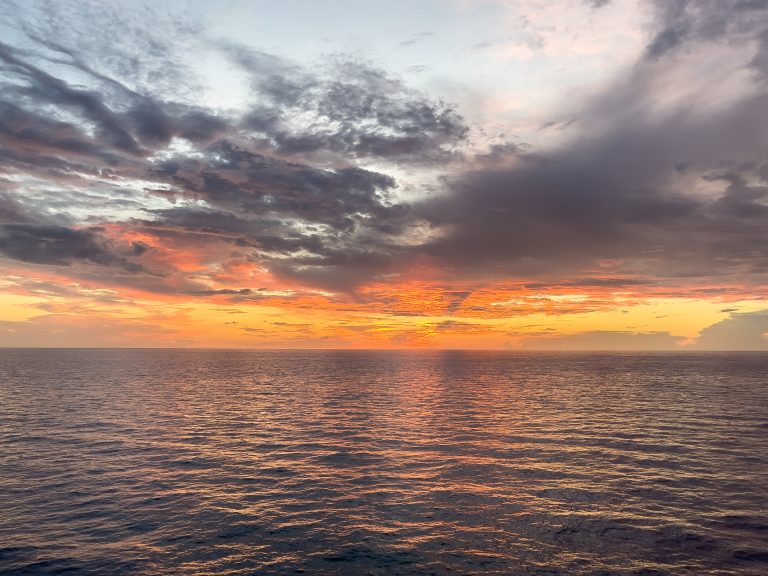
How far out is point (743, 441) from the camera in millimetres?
53500

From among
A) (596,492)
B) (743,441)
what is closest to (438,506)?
(596,492)

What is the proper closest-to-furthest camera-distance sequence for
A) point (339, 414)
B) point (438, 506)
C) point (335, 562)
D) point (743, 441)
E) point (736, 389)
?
point (335, 562)
point (438, 506)
point (743, 441)
point (339, 414)
point (736, 389)

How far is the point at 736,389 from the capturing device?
112 meters

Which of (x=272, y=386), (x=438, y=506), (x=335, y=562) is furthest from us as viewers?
(x=272, y=386)

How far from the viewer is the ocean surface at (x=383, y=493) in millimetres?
26438

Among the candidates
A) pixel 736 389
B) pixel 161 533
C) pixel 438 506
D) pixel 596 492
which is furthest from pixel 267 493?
pixel 736 389

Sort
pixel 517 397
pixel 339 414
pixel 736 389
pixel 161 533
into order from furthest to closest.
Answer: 1. pixel 736 389
2. pixel 517 397
3. pixel 339 414
4. pixel 161 533

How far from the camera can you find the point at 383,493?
3697 centimetres

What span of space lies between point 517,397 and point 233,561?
261 feet

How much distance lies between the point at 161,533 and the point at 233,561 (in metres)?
6.28

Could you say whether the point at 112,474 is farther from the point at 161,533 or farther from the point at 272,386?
the point at 272,386

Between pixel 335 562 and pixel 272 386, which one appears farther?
pixel 272 386

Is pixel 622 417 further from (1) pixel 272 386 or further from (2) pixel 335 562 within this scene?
(1) pixel 272 386

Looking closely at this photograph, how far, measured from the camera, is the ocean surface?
26438 millimetres
